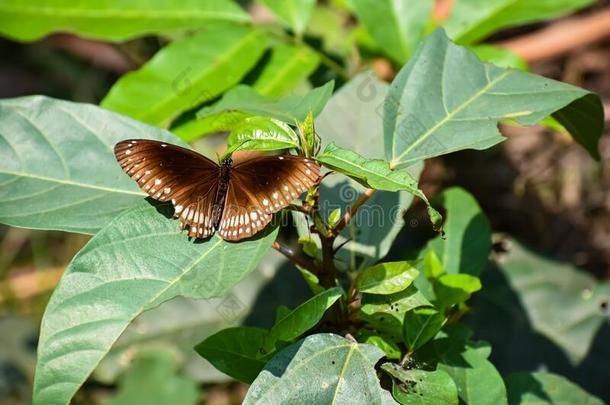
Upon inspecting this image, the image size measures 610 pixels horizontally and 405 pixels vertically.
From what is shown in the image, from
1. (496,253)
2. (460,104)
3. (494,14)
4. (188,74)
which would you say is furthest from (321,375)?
(494,14)

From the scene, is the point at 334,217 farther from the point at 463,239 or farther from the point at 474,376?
the point at 463,239

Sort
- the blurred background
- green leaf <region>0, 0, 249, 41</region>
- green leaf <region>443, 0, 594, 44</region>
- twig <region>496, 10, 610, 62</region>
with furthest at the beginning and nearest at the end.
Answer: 1. twig <region>496, 10, 610, 62</region>
2. the blurred background
3. green leaf <region>443, 0, 594, 44</region>
4. green leaf <region>0, 0, 249, 41</region>

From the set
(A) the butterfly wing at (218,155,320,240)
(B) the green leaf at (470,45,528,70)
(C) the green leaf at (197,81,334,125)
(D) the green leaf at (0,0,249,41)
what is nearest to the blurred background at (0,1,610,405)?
(B) the green leaf at (470,45,528,70)

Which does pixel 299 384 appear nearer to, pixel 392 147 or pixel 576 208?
pixel 392 147

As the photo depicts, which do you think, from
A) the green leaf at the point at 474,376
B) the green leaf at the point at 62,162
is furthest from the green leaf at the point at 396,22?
the green leaf at the point at 474,376

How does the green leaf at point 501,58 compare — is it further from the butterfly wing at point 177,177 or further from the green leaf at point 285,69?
the butterfly wing at point 177,177

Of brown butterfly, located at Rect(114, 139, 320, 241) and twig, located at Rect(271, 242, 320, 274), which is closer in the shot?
brown butterfly, located at Rect(114, 139, 320, 241)

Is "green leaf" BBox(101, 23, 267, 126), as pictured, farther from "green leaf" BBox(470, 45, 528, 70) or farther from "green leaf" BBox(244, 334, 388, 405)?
"green leaf" BBox(244, 334, 388, 405)
